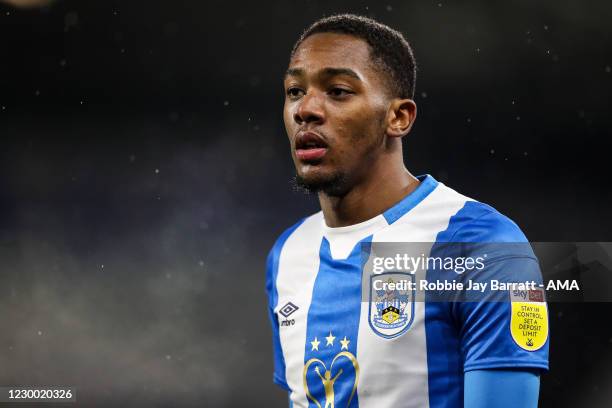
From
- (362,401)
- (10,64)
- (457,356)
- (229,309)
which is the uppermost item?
(10,64)

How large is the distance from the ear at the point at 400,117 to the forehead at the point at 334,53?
0.52ft

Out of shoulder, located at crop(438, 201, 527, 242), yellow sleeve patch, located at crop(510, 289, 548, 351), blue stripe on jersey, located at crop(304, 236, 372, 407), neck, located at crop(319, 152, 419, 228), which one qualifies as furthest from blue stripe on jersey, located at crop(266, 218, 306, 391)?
yellow sleeve patch, located at crop(510, 289, 548, 351)

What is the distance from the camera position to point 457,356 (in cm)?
206

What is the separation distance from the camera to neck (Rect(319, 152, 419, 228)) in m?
2.37

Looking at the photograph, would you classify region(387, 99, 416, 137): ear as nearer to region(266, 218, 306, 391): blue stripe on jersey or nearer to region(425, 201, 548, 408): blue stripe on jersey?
region(425, 201, 548, 408): blue stripe on jersey

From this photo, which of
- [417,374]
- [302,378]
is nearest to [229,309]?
[302,378]

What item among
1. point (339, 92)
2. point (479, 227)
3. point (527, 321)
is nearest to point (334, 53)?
point (339, 92)

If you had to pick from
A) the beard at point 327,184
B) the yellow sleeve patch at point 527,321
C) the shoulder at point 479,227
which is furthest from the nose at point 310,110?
the yellow sleeve patch at point 527,321

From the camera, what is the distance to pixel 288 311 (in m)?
A: 2.52

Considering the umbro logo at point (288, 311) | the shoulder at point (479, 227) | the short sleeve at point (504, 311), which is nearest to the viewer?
the short sleeve at point (504, 311)

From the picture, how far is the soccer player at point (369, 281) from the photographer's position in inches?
78.0

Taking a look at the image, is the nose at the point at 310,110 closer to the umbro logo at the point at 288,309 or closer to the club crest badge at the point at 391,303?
the club crest badge at the point at 391,303

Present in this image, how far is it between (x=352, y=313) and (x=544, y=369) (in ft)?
1.95

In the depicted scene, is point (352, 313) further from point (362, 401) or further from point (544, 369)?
point (544, 369)
